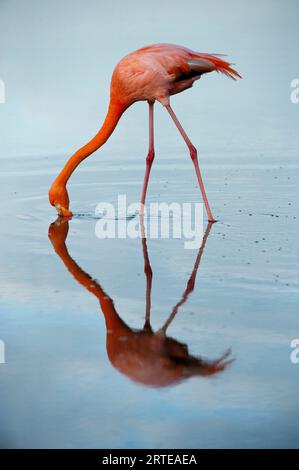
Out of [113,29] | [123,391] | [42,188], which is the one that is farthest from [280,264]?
[113,29]

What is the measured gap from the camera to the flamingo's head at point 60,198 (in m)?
9.00

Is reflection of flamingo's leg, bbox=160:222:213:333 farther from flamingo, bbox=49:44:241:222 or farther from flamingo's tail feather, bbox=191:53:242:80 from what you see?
flamingo's tail feather, bbox=191:53:242:80

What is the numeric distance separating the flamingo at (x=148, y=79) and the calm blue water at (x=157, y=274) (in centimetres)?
38

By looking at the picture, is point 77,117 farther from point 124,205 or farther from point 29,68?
point 124,205

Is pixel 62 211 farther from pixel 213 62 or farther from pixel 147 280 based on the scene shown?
pixel 147 280

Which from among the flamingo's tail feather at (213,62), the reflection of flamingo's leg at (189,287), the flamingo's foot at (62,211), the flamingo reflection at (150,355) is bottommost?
the flamingo reflection at (150,355)

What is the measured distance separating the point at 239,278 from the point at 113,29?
16.0m

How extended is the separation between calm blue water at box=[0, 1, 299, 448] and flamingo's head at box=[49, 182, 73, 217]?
171 mm

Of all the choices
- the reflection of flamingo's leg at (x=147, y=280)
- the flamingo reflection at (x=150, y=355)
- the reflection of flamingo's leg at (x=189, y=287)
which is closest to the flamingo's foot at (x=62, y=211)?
the reflection of flamingo's leg at (x=147, y=280)

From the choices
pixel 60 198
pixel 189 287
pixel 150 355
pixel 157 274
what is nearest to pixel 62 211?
pixel 60 198

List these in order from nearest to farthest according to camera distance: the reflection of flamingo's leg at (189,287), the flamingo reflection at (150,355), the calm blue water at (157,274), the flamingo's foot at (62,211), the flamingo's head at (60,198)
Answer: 1. the calm blue water at (157,274)
2. the flamingo reflection at (150,355)
3. the reflection of flamingo's leg at (189,287)
4. the flamingo's head at (60,198)
5. the flamingo's foot at (62,211)

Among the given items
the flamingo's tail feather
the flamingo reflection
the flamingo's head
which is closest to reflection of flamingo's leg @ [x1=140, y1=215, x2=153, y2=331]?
the flamingo reflection

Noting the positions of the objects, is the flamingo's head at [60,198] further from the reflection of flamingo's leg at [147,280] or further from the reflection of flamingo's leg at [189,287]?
the reflection of flamingo's leg at [189,287]
